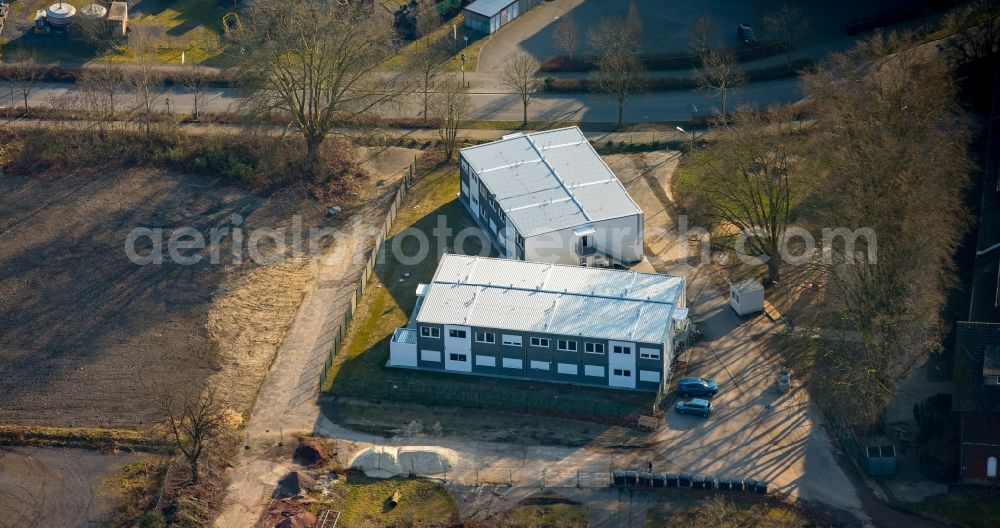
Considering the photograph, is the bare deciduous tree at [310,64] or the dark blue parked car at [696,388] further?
the bare deciduous tree at [310,64]

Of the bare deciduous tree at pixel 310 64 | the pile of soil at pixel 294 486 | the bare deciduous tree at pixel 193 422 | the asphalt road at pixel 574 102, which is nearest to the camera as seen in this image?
the pile of soil at pixel 294 486

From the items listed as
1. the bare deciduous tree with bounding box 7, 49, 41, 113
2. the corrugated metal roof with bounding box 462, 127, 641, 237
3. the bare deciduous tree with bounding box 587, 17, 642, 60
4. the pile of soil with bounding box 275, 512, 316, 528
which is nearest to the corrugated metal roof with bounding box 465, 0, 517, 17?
the bare deciduous tree with bounding box 587, 17, 642, 60

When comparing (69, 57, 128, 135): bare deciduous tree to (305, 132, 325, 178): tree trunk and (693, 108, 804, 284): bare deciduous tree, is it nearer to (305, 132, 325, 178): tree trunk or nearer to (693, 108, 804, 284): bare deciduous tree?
(305, 132, 325, 178): tree trunk

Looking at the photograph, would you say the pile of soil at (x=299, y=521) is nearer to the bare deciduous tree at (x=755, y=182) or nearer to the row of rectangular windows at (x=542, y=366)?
the row of rectangular windows at (x=542, y=366)

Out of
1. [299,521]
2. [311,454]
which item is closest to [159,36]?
[311,454]

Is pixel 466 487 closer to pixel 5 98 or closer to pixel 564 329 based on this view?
pixel 564 329

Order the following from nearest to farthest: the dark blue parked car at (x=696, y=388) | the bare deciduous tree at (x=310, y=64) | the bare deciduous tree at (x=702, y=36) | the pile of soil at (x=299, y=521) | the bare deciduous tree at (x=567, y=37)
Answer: the pile of soil at (x=299, y=521) < the dark blue parked car at (x=696, y=388) < the bare deciduous tree at (x=310, y=64) < the bare deciduous tree at (x=702, y=36) < the bare deciduous tree at (x=567, y=37)

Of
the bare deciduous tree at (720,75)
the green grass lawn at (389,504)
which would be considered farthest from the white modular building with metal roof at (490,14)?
the green grass lawn at (389,504)
